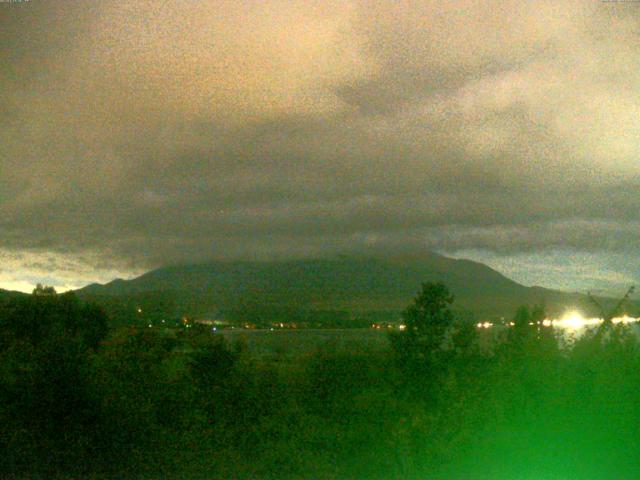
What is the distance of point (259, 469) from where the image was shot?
1194 cm

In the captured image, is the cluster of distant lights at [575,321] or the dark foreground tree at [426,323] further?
the dark foreground tree at [426,323]

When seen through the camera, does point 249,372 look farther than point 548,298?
No

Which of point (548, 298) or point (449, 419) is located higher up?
point (548, 298)

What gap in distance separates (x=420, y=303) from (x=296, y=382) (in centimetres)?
644

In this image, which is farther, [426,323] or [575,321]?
[426,323]

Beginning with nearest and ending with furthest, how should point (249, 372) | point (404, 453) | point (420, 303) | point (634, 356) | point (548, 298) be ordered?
point (404, 453)
point (634, 356)
point (249, 372)
point (548, 298)
point (420, 303)

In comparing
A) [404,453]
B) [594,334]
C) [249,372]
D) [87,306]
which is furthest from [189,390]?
[87,306]

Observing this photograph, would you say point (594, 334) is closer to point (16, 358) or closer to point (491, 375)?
point (491, 375)

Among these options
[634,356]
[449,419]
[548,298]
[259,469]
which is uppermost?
[548,298]

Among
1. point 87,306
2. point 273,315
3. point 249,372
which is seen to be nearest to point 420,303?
point 249,372

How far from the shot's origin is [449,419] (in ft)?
39.2

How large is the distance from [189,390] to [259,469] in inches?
151

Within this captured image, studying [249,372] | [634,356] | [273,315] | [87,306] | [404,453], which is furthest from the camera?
[273,315]

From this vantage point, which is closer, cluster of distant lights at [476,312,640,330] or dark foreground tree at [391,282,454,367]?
cluster of distant lights at [476,312,640,330]
